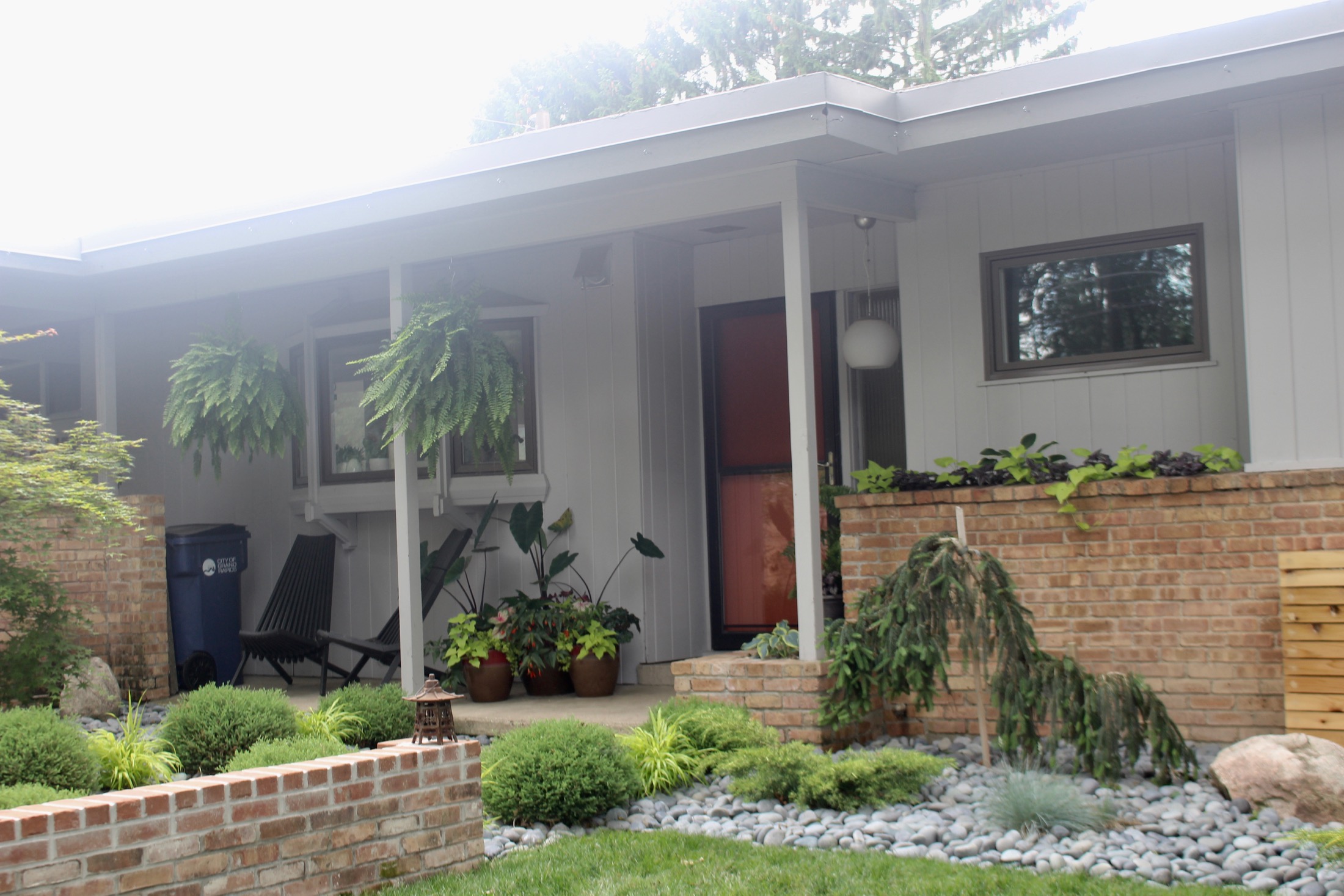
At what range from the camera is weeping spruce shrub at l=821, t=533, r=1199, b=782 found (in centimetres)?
471

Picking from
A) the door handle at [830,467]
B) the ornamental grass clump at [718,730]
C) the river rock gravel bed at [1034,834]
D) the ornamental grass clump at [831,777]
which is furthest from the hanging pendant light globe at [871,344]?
the ornamental grass clump at [831,777]

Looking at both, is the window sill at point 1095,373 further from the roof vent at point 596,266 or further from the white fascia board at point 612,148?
the roof vent at point 596,266

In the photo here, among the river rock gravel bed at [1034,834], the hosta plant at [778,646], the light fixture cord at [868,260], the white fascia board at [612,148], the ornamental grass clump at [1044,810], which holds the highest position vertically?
the white fascia board at [612,148]

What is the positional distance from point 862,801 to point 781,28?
1639 cm

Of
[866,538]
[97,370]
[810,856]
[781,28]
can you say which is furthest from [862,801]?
[781,28]

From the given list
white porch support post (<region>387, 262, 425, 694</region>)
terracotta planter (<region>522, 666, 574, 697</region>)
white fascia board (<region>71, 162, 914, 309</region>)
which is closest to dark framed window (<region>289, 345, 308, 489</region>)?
white fascia board (<region>71, 162, 914, 309</region>)

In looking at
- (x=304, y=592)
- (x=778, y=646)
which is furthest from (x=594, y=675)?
(x=304, y=592)

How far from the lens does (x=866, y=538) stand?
6074mm

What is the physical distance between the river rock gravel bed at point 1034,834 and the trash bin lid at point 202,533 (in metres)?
4.75

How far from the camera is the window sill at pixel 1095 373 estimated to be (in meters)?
6.09

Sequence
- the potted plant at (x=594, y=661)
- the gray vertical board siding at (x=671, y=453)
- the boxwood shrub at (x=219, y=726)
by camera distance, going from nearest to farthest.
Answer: the boxwood shrub at (x=219, y=726) → the potted plant at (x=594, y=661) → the gray vertical board siding at (x=671, y=453)

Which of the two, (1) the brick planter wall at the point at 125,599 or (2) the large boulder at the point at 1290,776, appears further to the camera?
(1) the brick planter wall at the point at 125,599

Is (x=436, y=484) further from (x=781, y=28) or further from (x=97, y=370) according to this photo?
(x=781, y=28)

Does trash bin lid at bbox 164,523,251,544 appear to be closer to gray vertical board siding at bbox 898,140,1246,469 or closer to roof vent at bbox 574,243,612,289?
roof vent at bbox 574,243,612,289
